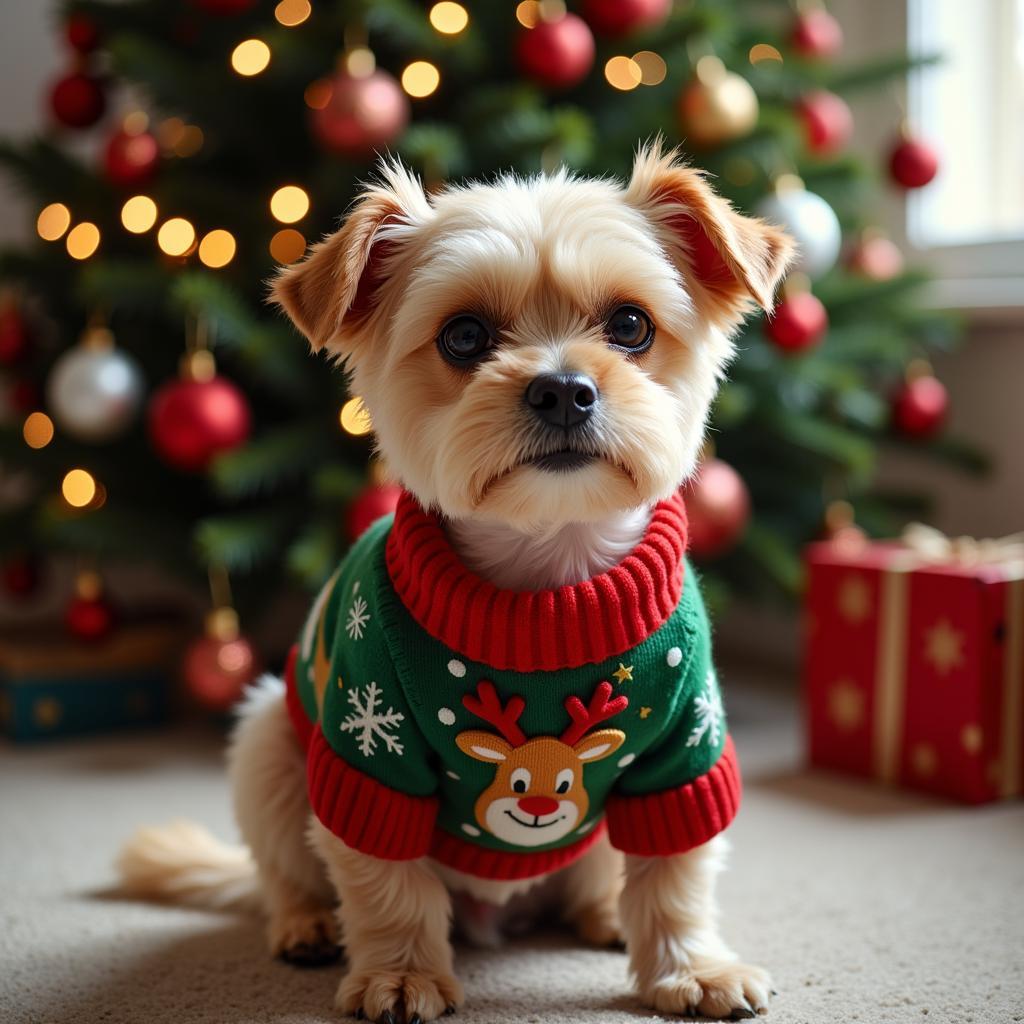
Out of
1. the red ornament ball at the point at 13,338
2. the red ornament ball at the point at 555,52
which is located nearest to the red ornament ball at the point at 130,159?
the red ornament ball at the point at 13,338

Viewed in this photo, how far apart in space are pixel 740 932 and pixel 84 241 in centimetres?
182

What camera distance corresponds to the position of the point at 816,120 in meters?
2.33

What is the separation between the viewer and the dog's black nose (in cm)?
104

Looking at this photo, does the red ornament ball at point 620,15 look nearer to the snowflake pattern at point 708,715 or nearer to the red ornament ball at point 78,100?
the red ornament ball at point 78,100

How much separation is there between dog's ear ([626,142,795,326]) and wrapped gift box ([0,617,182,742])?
166 cm

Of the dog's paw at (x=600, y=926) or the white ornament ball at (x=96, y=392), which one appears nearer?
the dog's paw at (x=600, y=926)

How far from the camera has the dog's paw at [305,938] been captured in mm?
1343

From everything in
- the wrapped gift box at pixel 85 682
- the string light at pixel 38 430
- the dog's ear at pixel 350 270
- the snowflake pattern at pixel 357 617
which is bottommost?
the wrapped gift box at pixel 85 682

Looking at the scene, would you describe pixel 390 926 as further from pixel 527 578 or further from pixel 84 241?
pixel 84 241

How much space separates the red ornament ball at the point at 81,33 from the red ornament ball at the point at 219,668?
1260 mm

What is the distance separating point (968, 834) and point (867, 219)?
4.61 feet

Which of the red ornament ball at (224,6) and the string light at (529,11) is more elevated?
the red ornament ball at (224,6)

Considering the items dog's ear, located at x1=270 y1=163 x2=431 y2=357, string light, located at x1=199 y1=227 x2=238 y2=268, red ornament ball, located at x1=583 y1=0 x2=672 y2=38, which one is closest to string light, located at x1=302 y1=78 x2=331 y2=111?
string light, located at x1=199 y1=227 x2=238 y2=268

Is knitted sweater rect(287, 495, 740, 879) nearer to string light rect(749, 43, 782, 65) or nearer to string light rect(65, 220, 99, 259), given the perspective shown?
string light rect(65, 220, 99, 259)
